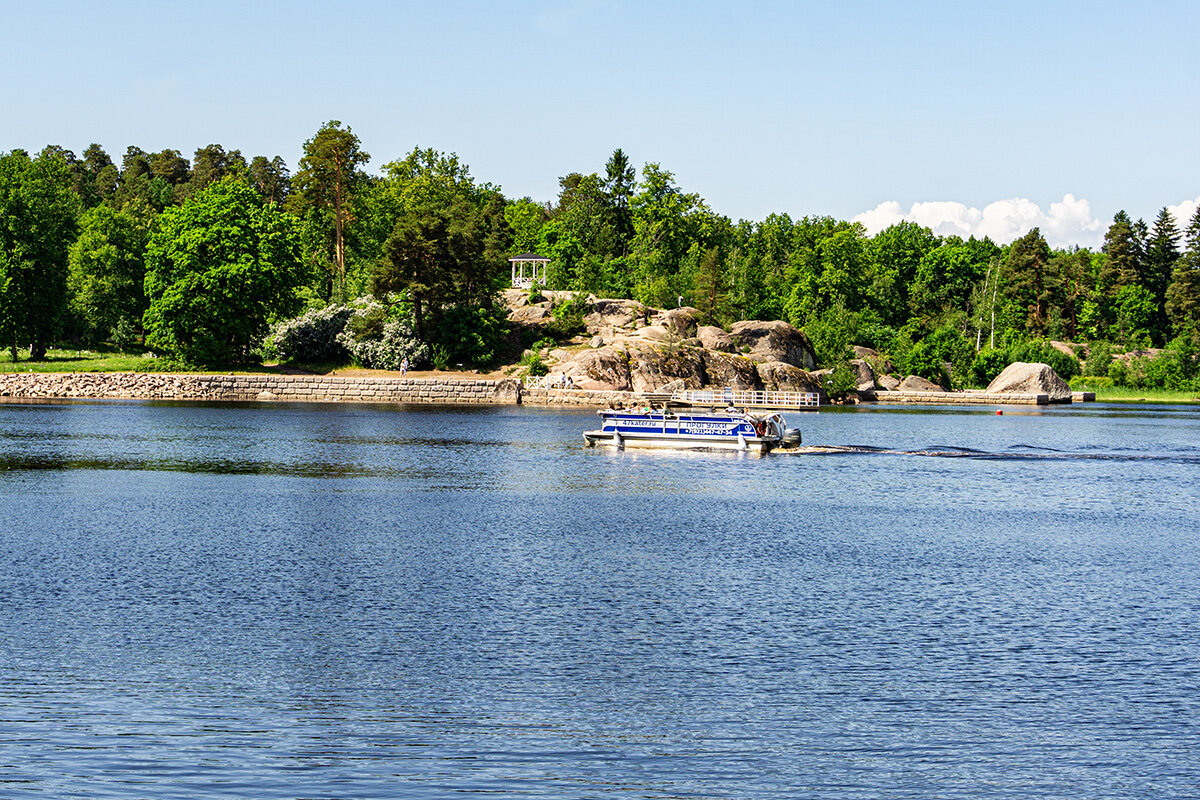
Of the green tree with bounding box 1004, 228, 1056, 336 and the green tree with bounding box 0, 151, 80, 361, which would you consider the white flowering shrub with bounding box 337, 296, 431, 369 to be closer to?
the green tree with bounding box 0, 151, 80, 361

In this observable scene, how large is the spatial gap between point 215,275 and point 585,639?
303 ft

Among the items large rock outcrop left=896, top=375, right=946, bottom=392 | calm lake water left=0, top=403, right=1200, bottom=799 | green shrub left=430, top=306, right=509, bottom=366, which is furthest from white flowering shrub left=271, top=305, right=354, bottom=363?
large rock outcrop left=896, top=375, right=946, bottom=392

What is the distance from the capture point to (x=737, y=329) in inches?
4798

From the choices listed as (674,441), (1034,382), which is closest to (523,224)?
(1034,382)

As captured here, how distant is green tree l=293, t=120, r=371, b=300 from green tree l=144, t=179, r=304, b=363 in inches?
782

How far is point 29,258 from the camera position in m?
109

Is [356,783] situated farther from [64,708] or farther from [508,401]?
[508,401]

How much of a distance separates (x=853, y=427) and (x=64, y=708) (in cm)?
7809

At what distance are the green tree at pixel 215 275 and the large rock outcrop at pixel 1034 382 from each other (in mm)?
88581

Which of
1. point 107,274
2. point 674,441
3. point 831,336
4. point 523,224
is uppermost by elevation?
point 523,224

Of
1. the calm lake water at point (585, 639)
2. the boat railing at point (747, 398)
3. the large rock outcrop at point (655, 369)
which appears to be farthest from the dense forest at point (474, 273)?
the calm lake water at point (585, 639)

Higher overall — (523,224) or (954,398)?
(523,224)

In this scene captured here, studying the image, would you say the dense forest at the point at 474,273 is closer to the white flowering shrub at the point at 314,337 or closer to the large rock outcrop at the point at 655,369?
the white flowering shrub at the point at 314,337

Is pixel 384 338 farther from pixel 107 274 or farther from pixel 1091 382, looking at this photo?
pixel 1091 382
